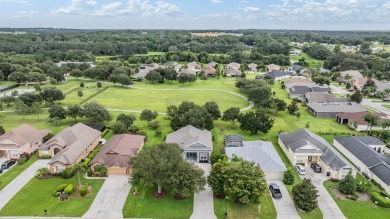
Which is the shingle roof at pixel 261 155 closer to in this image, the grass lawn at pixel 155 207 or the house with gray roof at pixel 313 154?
the house with gray roof at pixel 313 154

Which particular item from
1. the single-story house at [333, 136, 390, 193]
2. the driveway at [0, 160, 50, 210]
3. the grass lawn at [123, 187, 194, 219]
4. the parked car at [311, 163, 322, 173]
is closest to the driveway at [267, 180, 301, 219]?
the parked car at [311, 163, 322, 173]

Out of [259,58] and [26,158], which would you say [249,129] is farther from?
[259,58]

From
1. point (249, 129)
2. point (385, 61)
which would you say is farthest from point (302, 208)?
point (385, 61)

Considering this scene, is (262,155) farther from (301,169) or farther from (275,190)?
(275,190)

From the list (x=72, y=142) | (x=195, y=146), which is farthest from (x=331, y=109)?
(x=72, y=142)

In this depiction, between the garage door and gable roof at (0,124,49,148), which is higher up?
gable roof at (0,124,49,148)

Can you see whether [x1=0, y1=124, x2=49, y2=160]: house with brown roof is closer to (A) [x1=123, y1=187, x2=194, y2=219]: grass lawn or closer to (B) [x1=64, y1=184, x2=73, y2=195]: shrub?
(B) [x1=64, y1=184, x2=73, y2=195]: shrub

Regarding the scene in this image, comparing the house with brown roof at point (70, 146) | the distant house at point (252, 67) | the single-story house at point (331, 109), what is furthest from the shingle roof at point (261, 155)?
the distant house at point (252, 67)
